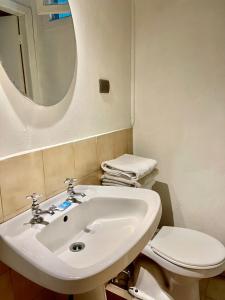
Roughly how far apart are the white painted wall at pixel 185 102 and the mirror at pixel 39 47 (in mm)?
711

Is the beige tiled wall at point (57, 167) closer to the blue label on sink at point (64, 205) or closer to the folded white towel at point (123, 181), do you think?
the blue label on sink at point (64, 205)

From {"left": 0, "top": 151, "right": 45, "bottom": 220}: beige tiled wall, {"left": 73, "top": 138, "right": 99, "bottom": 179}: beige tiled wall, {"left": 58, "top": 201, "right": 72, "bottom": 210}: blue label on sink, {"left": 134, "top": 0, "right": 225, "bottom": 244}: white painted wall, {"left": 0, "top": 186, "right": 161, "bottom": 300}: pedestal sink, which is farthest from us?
{"left": 134, "top": 0, "right": 225, "bottom": 244}: white painted wall

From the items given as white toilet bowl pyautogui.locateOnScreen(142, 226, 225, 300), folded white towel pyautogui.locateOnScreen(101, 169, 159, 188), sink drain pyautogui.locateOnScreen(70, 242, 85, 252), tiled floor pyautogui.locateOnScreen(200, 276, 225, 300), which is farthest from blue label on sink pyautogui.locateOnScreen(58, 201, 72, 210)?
tiled floor pyautogui.locateOnScreen(200, 276, 225, 300)

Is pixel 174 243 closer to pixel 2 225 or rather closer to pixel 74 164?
pixel 74 164

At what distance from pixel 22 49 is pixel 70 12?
0.32 metres

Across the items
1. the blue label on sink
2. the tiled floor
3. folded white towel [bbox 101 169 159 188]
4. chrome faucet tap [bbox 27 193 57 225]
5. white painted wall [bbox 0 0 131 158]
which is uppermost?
white painted wall [bbox 0 0 131 158]

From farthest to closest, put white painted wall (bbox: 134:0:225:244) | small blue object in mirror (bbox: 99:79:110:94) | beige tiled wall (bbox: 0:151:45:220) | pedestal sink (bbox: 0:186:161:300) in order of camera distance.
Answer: white painted wall (bbox: 134:0:225:244)
small blue object in mirror (bbox: 99:79:110:94)
beige tiled wall (bbox: 0:151:45:220)
pedestal sink (bbox: 0:186:161:300)

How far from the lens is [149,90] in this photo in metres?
1.55

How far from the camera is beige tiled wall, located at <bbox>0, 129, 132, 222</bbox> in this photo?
0.72 m

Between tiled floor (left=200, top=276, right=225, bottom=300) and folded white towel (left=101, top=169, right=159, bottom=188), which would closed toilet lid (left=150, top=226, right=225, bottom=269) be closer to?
folded white towel (left=101, top=169, right=159, bottom=188)

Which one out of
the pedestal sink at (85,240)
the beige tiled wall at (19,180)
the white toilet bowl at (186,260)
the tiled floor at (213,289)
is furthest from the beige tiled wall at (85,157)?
the tiled floor at (213,289)

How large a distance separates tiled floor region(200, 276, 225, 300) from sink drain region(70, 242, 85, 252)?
108 centimetres

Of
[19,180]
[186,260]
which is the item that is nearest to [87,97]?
[19,180]

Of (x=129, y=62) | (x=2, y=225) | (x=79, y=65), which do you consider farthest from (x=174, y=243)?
(x=129, y=62)
